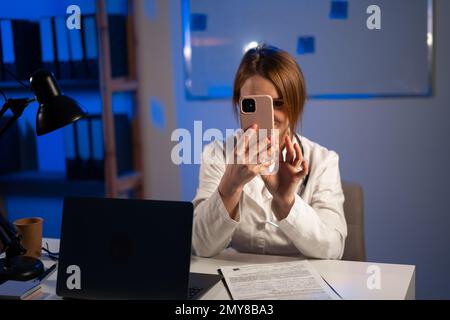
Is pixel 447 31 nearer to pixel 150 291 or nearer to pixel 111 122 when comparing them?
pixel 111 122

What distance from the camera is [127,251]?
1140 millimetres

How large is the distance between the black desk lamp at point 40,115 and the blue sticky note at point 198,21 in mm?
1528

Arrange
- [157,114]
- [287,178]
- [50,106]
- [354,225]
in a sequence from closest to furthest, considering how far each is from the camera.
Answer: [50,106]
[287,178]
[354,225]
[157,114]

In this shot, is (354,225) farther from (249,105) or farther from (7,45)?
(7,45)

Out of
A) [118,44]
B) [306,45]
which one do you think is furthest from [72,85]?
[306,45]

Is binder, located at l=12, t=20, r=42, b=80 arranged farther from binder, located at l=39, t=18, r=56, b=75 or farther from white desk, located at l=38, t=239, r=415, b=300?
white desk, located at l=38, t=239, r=415, b=300

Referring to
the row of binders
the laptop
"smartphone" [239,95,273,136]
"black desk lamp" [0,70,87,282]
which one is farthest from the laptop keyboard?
the row of binders

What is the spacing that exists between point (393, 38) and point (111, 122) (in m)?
1.28

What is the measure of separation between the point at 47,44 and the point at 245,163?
1.60m

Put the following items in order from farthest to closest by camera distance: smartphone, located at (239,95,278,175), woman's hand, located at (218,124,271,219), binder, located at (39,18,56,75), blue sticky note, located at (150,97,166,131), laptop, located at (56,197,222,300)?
blue sticky note, located at (150,97,166,131) < binder, located at (39,18,56,75) < smartphone, located at (239,95,278,175) < woman's hand, located at (218,124,271,219) < laptop, located at (56,197,222,300)

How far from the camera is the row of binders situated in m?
2.55

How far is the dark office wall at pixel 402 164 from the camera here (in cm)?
249

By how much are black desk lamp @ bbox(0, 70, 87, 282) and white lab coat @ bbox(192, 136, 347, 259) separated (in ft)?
1.33
